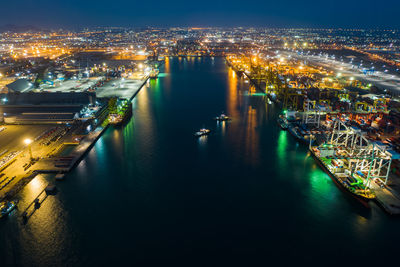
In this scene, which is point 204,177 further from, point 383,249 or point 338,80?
point 338,80

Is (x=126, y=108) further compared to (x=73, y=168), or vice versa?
(x=126, y=108)

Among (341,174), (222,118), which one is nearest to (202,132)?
(222,118)

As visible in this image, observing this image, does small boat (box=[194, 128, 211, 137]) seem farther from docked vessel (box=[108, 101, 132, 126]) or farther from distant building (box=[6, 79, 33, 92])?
distant building (box=[6, 79, 33, 92])

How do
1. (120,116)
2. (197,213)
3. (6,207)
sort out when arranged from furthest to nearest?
(120,116) < (197,213) < (6,207)

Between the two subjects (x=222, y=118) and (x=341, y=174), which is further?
(x=222, y=118)

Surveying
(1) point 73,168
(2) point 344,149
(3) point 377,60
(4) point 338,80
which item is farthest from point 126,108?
(3) point 377,60

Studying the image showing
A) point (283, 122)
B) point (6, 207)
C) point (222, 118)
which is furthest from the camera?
point (222, 118)

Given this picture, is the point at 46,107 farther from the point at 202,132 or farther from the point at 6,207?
the point at 202,132
